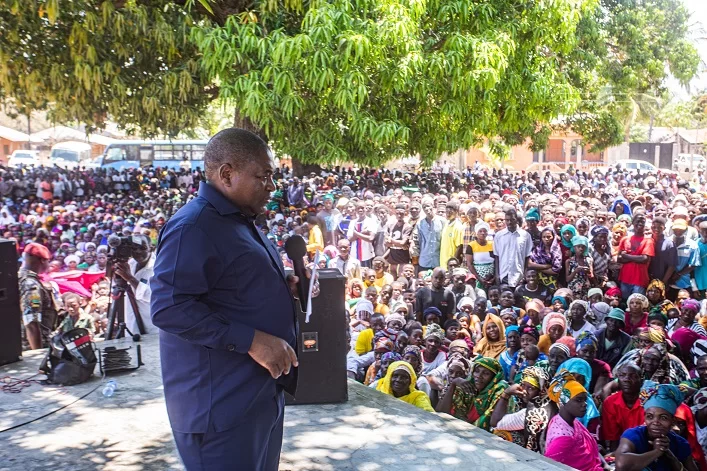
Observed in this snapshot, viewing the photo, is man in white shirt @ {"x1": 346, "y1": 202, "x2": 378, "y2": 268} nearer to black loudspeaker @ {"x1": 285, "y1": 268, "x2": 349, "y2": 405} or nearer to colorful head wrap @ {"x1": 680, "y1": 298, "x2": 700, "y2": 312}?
colorful head wrap @ {"x1": 680, "y1": 298, "x2": 700, "y2": 312}

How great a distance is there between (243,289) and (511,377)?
3679 mm

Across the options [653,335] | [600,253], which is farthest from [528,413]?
[600,253]

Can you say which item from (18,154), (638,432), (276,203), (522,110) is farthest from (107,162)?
(638,432)

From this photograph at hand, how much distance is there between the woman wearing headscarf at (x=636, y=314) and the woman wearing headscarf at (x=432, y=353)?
1.61m

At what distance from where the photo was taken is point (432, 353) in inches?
230

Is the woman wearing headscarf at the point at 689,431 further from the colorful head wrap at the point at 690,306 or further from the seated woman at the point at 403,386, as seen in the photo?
the colorful head wrap at the point at 690,306

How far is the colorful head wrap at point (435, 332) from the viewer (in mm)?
5926

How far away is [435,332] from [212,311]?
13.7 feet

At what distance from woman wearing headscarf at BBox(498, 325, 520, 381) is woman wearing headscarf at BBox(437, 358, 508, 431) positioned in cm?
58

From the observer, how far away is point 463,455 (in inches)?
130

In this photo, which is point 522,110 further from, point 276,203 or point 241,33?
point 276,203

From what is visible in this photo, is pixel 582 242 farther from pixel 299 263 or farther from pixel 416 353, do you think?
pixel 299 263

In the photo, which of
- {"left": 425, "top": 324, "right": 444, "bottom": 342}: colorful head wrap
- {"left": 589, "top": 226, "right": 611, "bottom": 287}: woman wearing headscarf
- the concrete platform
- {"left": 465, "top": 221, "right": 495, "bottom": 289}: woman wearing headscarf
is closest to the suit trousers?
the concrete platform

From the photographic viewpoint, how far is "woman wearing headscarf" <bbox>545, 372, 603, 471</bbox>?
403cm
